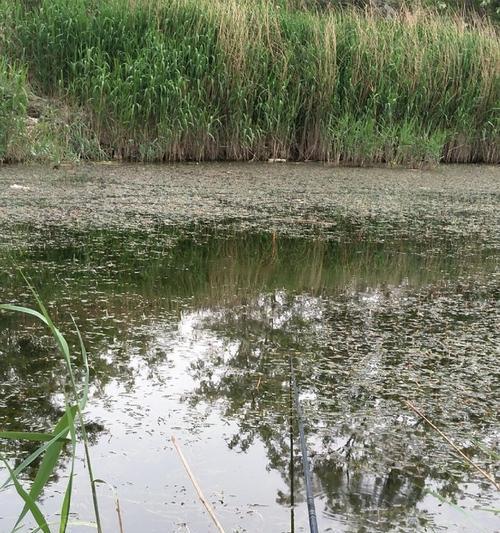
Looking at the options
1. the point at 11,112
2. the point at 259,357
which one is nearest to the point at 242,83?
the point at 11,112

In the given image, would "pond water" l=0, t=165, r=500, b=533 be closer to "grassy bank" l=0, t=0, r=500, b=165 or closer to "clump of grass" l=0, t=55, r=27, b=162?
"clump of grass" l=0, t=55, r=27, b=162

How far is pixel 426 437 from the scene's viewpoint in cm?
158

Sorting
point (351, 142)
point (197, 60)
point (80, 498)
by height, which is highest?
point (197, 60)

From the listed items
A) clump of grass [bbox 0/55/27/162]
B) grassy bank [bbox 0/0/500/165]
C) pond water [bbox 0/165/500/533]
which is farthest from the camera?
grassy bank [bbox 0/0/500/165]

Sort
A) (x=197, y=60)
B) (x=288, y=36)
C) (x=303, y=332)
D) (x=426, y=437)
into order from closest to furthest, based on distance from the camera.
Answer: (x=426, y=437) < (x=303, y=332) < (x=197, y=60) < (x=288, y=36)

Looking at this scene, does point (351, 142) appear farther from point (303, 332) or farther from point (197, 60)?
point (303, 332)

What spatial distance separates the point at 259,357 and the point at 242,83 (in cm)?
444

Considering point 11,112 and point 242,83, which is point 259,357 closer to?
point 11,112

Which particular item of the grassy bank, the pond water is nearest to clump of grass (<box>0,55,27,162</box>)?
the grassy bank

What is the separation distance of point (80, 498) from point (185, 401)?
43 cm

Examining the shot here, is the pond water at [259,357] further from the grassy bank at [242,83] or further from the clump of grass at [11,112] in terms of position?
the grassy bank at [242,83]

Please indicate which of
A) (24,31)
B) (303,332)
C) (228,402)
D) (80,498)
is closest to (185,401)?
(228,402)

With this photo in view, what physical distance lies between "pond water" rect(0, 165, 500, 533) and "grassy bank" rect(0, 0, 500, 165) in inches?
69.4

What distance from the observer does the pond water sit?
4.39 ft
